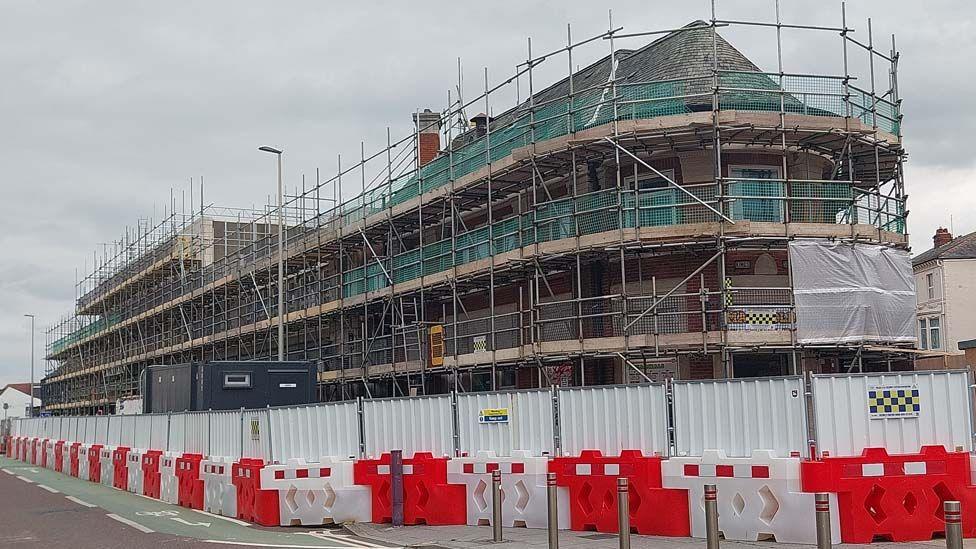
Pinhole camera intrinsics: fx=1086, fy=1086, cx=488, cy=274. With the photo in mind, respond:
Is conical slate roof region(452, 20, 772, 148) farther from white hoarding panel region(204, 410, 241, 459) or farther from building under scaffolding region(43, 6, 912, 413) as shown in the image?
white hoarding panel region(204, 410, 241, 459)

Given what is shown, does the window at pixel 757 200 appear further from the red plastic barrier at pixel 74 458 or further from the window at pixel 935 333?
the window at pixel 935 333

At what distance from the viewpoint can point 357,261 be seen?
4050 centimetres

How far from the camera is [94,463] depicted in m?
28.7

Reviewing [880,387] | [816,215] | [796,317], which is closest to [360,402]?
[880,387]

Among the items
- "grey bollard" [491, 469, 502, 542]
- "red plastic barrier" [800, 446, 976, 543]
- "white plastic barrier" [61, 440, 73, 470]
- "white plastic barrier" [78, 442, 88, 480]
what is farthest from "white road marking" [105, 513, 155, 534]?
"white plastic barrier" [61, 440, 73, 470]

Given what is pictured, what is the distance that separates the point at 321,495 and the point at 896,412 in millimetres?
8205

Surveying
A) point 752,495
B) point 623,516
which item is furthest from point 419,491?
point 623,516

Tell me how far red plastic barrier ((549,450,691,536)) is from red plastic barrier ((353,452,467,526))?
1751mm

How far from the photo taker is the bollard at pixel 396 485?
15492 millimetres

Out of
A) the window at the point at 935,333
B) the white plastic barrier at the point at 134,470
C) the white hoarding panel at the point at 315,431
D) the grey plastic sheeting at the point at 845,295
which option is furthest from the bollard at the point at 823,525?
the window at the point at 935,333

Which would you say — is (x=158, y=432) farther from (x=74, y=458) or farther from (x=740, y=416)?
(x=740, y=416)

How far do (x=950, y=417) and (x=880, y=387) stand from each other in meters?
0.84

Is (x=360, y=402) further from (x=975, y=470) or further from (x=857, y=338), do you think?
(x=857, y=338)

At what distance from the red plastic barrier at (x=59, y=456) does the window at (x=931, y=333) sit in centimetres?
4279
